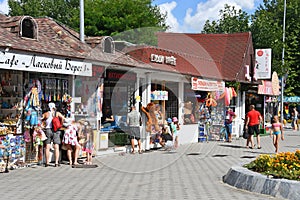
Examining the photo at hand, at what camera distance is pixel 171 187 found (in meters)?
9.72

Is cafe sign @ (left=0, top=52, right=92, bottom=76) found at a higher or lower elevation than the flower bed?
higher

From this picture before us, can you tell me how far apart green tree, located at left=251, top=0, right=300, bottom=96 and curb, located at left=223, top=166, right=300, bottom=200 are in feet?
83.7

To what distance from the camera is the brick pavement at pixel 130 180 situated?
8.85 meters

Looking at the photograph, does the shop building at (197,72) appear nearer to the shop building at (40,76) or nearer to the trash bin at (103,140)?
the trash bin at (103,140)

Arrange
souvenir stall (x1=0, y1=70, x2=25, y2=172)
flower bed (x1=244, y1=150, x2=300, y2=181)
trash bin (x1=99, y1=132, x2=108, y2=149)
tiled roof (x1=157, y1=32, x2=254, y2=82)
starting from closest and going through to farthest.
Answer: flower bed (x1=244, y1=150, x2=300, y2=181) → souvenir stall (x1=0, y1=70, x2=25, y2=172) → trash bin (x1=99, y1=132, x2=108, y2=149) → tiled roof (x1=157, y1=32, x2=254, y2=82)

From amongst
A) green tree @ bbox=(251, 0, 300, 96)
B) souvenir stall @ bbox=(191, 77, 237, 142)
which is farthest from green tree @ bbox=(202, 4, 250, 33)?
souvenir stall @ bbox=(191, 77, 237, 142)

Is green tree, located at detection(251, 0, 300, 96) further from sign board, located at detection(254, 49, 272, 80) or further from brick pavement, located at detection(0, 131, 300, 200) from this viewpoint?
brick pavement, located at detection(0, 131, 300, 200)

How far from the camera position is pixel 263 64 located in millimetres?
29250

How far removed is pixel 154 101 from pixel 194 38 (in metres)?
16.0

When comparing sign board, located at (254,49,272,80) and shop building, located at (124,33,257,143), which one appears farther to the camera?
sign board, located at (254,49,272,80)

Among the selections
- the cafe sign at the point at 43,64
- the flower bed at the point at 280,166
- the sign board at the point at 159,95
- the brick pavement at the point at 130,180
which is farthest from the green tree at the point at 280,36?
the flower bed at the point at 280,166

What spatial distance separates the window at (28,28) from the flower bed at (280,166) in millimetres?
6890

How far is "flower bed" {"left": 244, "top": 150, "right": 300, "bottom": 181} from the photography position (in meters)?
8.99

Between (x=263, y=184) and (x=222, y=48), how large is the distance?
75.3 ft
